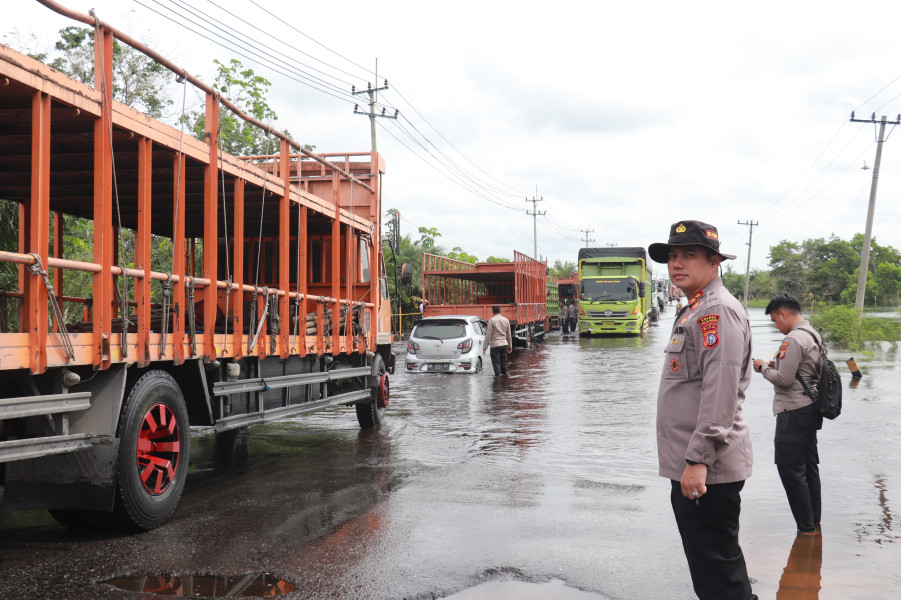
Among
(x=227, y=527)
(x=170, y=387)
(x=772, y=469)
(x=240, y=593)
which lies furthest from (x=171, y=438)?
(x=772, y=469)

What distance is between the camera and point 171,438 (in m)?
5.46

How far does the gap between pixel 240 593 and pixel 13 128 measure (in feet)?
10.9

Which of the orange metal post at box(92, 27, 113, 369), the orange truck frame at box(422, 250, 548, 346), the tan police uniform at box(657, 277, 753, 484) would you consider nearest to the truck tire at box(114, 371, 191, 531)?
the orange metal post at box(92, 27, 113, 369)

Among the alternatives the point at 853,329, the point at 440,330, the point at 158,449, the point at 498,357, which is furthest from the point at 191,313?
the point at 853,329

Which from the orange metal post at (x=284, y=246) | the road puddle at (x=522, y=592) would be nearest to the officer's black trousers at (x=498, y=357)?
the orange metal post at (x=284, y=246)

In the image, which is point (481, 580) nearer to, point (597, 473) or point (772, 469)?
point (597, 473)

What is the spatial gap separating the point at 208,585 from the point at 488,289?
2557cm

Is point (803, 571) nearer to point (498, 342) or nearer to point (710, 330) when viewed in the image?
point (710, 330)

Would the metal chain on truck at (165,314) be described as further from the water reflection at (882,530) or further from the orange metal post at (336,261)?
the water reflection at (882,530)

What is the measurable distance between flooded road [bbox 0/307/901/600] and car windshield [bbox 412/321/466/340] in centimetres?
757

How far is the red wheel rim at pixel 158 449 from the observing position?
5.14 m

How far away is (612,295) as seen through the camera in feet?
104

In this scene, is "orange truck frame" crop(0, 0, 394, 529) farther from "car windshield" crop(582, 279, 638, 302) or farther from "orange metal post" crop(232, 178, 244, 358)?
"car windshield" crop(582, 279, 638, 302)

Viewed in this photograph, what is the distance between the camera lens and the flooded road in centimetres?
428
